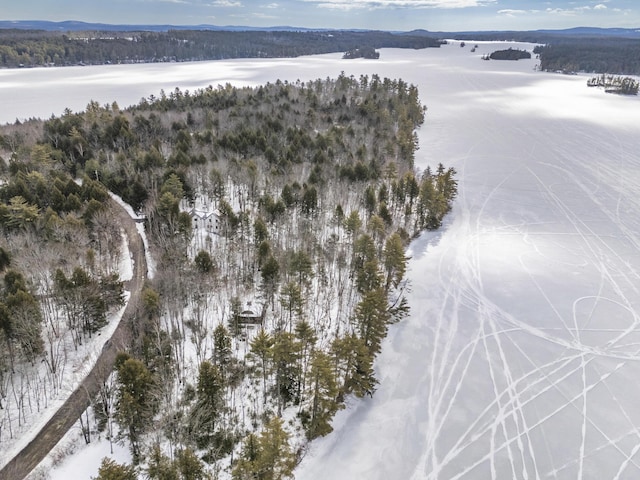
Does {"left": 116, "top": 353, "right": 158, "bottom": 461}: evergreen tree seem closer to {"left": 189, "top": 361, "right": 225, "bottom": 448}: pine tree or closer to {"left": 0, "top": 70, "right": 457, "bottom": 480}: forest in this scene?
{"left": 0, "top": 70, "right": 457, "bottom": 480}: forest

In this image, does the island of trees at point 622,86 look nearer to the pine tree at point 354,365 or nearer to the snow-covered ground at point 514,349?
the snow-covered ground at point 514,349

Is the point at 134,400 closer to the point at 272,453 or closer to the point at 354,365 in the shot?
the point at 272,453

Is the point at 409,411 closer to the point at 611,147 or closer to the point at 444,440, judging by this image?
the point at 444,440

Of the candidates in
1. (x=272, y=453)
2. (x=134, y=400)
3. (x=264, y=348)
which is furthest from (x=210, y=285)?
(x=272, y=453)

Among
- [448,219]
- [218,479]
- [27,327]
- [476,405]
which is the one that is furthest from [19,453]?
[448,219]

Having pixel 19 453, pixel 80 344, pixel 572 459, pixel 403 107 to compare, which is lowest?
pixel 572 459

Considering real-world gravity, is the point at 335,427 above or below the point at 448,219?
below

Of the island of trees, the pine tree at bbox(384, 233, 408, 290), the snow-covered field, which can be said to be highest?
the island of trees

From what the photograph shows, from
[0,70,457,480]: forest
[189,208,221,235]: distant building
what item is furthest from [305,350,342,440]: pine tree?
[189,208,221,235]: distant building
